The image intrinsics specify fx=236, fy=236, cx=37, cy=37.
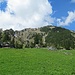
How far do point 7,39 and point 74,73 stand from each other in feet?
454

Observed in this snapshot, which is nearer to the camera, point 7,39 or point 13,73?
point 13,73

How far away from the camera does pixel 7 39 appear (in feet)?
547

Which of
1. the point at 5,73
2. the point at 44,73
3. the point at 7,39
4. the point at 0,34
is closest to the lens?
the point at 5,73

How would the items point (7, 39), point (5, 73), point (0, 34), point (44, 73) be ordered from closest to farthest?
point (5, 73) → point (44, 73) → point (0, 34) → point (7, 39)

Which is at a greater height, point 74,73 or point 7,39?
point 7,39

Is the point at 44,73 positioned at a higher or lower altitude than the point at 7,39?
lower

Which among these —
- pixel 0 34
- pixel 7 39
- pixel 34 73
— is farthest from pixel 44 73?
pixel 7 39

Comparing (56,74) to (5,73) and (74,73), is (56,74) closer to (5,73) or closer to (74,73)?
(74,73)

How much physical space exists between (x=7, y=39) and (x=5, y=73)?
139535 millimetres

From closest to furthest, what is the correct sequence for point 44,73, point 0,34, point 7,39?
point 44,73, point 0,34, point 7,39

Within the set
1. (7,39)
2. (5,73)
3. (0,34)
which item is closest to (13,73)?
(5,73)

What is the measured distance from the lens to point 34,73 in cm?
2953

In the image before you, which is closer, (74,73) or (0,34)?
(74,73)

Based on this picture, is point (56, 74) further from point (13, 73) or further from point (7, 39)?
point (7, 39)
